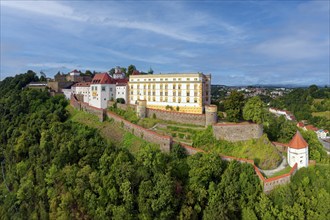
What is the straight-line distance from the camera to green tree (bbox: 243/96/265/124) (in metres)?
43.7

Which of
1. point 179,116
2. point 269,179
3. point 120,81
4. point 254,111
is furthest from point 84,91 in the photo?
point 269,179

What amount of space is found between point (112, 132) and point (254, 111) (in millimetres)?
22511

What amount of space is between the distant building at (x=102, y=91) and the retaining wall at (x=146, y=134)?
8.00m

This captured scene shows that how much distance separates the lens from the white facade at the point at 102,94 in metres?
58.1

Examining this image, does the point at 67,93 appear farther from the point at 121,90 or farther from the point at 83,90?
the point at 121,90

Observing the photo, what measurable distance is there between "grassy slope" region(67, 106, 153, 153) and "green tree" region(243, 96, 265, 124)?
1583 centimetres

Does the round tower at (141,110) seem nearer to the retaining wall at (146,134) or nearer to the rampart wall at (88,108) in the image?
the retaining wall at (146,134)

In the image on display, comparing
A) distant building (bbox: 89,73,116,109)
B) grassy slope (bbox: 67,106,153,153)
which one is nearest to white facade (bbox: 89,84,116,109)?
distant building (bbox: 89,73,116,109)

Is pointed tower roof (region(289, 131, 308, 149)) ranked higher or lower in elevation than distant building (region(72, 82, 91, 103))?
lower

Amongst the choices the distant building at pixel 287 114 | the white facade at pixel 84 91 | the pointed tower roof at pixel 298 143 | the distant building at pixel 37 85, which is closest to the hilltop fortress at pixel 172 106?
the pointed tower roof at pixel 298 143

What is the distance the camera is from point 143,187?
→ 34.9m

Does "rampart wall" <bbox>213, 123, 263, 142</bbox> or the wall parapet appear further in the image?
"rampart wall" <bbox>213, 123, 263, 142</bbox>

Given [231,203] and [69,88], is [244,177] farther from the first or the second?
[69,88]

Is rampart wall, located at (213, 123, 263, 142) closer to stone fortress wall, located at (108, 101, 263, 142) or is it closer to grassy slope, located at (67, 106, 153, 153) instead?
stone fortress wall, located at (108, 101, 263, 142)
